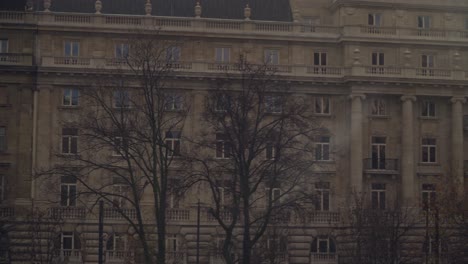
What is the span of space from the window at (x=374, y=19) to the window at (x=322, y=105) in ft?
24.6

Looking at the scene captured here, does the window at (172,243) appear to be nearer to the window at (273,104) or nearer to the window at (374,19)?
the window at (273,104)

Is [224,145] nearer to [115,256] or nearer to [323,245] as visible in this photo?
[115,256]

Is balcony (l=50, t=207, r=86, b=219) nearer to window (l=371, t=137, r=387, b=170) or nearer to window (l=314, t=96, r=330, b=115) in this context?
window (l=314, t=96, r=330, b=115)

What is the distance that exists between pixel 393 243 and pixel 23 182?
3052 centimetres

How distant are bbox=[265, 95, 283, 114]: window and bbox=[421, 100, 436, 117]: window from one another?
28747 mm

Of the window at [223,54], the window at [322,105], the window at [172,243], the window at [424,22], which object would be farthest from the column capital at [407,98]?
the window at [172,243]

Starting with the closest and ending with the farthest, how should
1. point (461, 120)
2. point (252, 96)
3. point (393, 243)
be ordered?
point (252, 96)
point (393, 243)
point (461, 120)

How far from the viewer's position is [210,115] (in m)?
60.7

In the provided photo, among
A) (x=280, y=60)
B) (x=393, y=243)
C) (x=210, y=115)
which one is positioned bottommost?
(x=393, y=243)

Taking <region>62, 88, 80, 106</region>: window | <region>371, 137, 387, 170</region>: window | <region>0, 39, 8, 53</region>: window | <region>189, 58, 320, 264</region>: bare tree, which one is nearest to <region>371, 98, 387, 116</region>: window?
<region>371, 137, 387, 170</region>: window

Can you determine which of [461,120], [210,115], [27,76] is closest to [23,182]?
[27,76]

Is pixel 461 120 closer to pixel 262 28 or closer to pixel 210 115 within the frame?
pixel 262 28

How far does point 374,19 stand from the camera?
89.5 m

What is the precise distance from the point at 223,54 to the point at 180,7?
5.92m
